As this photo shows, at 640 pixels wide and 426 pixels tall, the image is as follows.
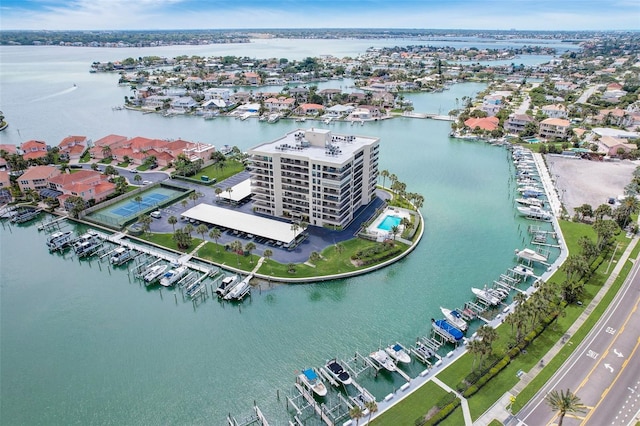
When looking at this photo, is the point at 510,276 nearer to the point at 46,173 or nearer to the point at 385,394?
the point at 385,394

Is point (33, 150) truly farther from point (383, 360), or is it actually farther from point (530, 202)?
point (530, 202)

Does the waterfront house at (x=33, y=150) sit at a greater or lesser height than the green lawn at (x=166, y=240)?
greater

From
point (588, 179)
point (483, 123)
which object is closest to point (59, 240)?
point (588, 179)

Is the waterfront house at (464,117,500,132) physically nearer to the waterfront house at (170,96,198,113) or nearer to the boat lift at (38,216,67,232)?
the waterfront house at (170,96,198,113)

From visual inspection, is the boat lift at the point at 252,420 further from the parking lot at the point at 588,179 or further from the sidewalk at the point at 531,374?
the parking lot at the point at 588,179

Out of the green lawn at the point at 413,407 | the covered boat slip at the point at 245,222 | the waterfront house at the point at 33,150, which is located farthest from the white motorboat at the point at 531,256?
the waterfront house at the point at 33,150

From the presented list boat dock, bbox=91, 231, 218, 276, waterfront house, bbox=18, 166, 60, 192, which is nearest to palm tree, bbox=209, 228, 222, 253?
boat dock, bbox=91, 231, 218, 276

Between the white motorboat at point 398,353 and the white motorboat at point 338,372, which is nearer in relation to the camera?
the white motorboat at point 338,372
